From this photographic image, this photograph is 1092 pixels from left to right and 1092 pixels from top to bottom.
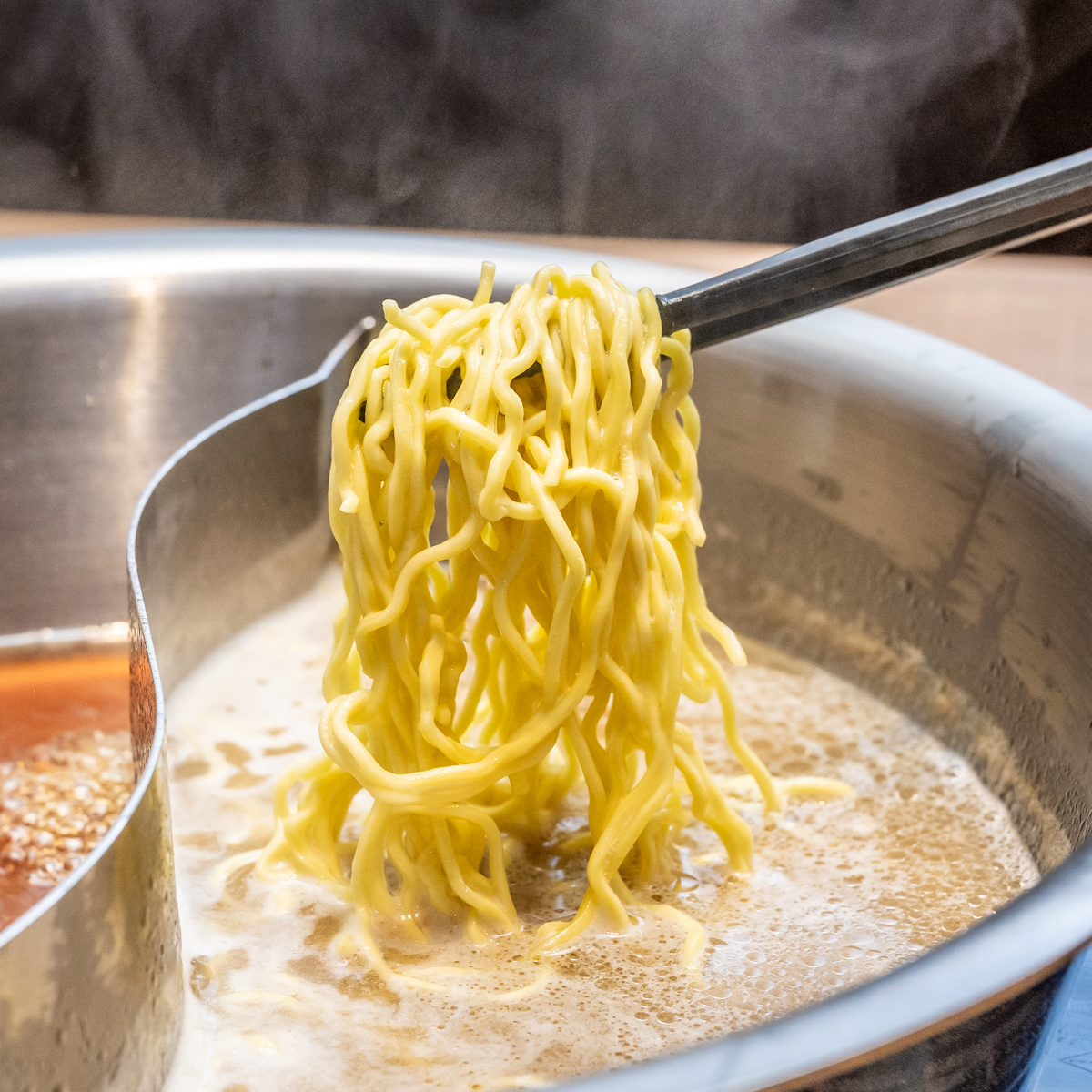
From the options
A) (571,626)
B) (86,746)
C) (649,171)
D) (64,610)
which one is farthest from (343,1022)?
(649,171)

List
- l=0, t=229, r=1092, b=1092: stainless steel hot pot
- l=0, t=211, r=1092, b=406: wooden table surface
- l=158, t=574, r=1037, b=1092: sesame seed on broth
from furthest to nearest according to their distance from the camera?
l=0, t=211, r=1092, b=406: wooden table surface
l=0, t=229, r=1092, b=1092: stainless steel hot pot
l=158, t=574, r=1037, b=1092: sesame seed on broth

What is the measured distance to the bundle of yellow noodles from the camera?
2.67ft

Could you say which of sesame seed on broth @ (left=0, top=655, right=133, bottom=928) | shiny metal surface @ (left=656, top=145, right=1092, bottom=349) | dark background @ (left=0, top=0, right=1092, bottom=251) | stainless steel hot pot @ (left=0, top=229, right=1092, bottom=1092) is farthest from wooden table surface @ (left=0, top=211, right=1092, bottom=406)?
shiny metal surface @ (left=656, top=145, right=1092, bottom=349)

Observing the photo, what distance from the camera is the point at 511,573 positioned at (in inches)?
32.9

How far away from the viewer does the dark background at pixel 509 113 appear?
7.55 feet

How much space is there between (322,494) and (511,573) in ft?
1.90

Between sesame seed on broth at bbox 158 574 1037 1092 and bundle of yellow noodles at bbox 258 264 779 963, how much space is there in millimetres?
32

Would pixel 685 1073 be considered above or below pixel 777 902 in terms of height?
above

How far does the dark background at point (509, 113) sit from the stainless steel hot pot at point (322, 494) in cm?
109

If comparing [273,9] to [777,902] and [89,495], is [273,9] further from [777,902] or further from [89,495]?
[777,902]

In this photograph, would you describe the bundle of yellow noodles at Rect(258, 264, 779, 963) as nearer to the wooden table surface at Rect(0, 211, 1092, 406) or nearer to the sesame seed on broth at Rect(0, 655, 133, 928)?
the sesame seed on broth at Rect(0, 655, 133, 928)

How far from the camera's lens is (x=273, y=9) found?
91.5 inches

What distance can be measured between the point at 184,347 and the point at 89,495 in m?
0.20

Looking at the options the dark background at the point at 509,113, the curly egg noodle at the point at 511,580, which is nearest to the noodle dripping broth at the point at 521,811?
the curly egg noodle at the point at 511,580
